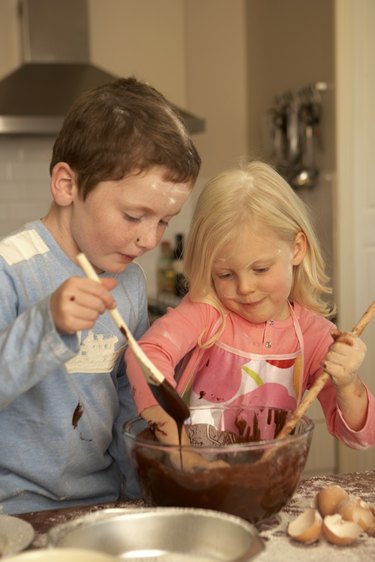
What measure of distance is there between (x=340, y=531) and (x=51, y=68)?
9.84 ft

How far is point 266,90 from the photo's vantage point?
4004 millimetres

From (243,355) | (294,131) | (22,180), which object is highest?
(294,131)

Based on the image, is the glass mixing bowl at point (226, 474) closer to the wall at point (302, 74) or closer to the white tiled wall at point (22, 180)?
the wall at point (302, 74)

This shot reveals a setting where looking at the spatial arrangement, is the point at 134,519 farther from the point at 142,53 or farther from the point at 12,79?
the point at 142,53

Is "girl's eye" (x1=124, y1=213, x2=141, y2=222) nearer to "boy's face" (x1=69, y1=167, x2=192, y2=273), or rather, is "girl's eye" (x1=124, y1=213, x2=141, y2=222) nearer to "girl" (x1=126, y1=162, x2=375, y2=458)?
"boy's face" (x1=69, y1=167, x2=192, y2=273)

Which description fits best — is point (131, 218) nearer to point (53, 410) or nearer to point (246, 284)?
point (246, 284)

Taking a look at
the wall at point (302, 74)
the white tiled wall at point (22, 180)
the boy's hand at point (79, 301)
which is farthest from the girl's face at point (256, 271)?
the white tiled wall at point (22, 180)

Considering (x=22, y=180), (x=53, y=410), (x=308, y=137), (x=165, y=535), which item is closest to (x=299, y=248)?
(x=53, y=410)

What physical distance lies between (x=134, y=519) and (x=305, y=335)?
622mm

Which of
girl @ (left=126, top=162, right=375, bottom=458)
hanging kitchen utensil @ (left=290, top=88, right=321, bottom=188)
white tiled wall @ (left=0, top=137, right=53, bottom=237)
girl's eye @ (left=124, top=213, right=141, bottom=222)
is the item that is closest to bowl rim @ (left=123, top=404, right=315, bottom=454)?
girl @ (left=126, top=162, right=375, bottom=458)

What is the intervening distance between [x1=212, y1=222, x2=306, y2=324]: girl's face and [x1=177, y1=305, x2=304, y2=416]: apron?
0.08 m

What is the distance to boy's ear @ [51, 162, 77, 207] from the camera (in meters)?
1.36

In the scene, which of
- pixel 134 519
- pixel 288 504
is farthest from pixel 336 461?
pixel 134 519

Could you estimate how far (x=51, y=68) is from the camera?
3662mm
